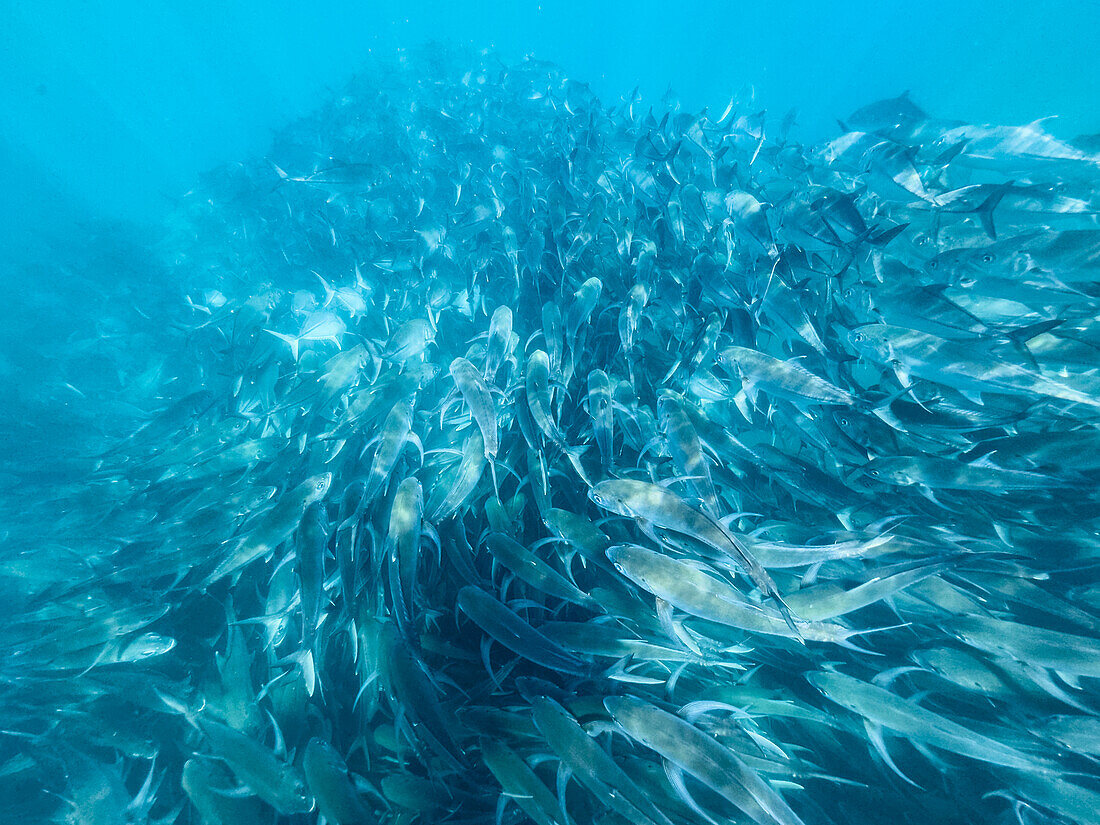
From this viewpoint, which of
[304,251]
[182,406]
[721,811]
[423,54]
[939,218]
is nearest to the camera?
[721,811]

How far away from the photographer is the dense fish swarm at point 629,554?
1.69 m

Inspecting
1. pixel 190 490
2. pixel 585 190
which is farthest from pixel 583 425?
pixel 585 190

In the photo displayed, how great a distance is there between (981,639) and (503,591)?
203 centimetres

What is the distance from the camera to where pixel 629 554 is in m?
1.85

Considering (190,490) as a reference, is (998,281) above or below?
above

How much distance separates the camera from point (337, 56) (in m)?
40.1

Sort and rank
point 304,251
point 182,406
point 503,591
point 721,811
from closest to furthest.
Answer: point 721,811 → point 503,591 → point 182,406 → point 304,251

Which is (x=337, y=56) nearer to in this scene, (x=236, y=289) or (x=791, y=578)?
(x=236, y=289)

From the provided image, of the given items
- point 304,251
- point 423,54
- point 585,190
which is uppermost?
point 423,54

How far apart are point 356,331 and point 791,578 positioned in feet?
15.1

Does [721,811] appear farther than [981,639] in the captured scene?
No

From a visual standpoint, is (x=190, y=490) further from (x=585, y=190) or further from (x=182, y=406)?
(x=585, y=190)

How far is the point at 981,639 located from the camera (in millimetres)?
1726

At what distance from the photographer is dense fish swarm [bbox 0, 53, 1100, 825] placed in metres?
1.69
